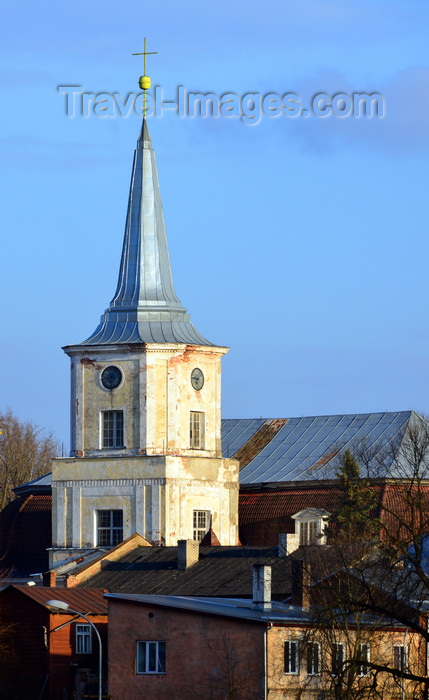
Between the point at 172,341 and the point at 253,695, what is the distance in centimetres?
2501

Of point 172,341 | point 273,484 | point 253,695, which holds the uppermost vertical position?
point 172,341

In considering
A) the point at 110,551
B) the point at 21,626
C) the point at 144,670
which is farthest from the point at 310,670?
the point at 110,551

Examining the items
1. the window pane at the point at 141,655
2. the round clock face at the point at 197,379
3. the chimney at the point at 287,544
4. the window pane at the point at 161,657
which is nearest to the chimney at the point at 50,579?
the chimney at the point at 287,544

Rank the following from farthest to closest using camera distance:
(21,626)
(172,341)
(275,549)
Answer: (172,341) < (275,549) < (21,626)

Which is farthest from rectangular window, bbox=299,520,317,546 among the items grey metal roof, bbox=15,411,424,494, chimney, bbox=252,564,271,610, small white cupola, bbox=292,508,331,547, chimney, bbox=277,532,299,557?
chimney, bbox=252,564,271,610

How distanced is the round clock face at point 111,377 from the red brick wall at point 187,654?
20.2 meters

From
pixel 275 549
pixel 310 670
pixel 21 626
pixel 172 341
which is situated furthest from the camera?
pixel 172 341

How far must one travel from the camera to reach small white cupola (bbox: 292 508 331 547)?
72.4m

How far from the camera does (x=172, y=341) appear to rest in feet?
241

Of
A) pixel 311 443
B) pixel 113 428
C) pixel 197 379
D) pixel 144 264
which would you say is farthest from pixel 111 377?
pixel 311 443

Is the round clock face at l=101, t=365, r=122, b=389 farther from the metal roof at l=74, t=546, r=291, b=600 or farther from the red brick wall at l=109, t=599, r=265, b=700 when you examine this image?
the red brick wall at l=109, t=599, r=265, b=700

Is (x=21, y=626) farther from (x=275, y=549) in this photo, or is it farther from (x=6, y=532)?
(x=6, y=532)

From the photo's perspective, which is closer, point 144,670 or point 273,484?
point 144,670

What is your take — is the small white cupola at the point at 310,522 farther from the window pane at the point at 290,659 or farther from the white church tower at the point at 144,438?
the window pane at the point at 290,659
